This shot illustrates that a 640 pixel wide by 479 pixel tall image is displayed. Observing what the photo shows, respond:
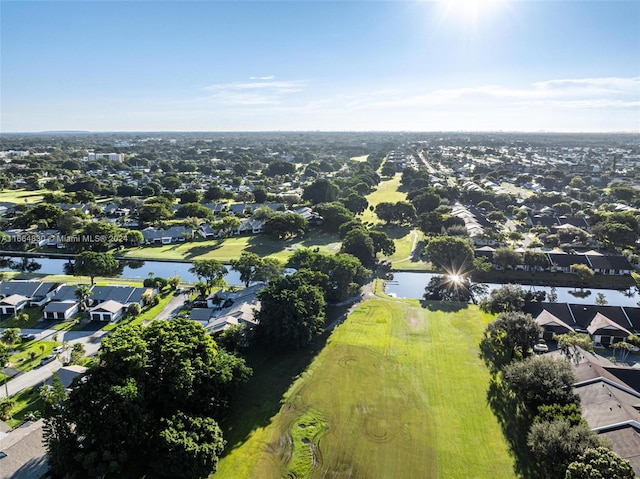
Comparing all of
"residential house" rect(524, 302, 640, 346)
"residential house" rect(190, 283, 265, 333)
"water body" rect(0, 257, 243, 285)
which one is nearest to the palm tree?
"water body" rect(0, 257, 243, 285)

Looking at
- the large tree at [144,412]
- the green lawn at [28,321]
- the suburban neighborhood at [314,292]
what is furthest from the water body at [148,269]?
the large tree at [144,412]

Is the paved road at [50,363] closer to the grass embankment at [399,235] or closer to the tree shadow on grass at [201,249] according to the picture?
the tree shadow on grass at [201,249]

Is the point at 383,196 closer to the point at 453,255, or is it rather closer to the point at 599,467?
the point at 453,255

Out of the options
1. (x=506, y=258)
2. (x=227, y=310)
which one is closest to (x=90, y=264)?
(x=227, y=310)

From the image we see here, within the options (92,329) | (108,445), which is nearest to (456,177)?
(92,329)

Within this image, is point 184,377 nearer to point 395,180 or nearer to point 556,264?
point 556,264

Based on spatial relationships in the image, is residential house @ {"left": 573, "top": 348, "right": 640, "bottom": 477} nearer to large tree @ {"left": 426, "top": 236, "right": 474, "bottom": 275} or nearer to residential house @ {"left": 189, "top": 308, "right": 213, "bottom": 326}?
large tree @ {"left": 426, "top": 236, "right": 474, "bottom": 275}
